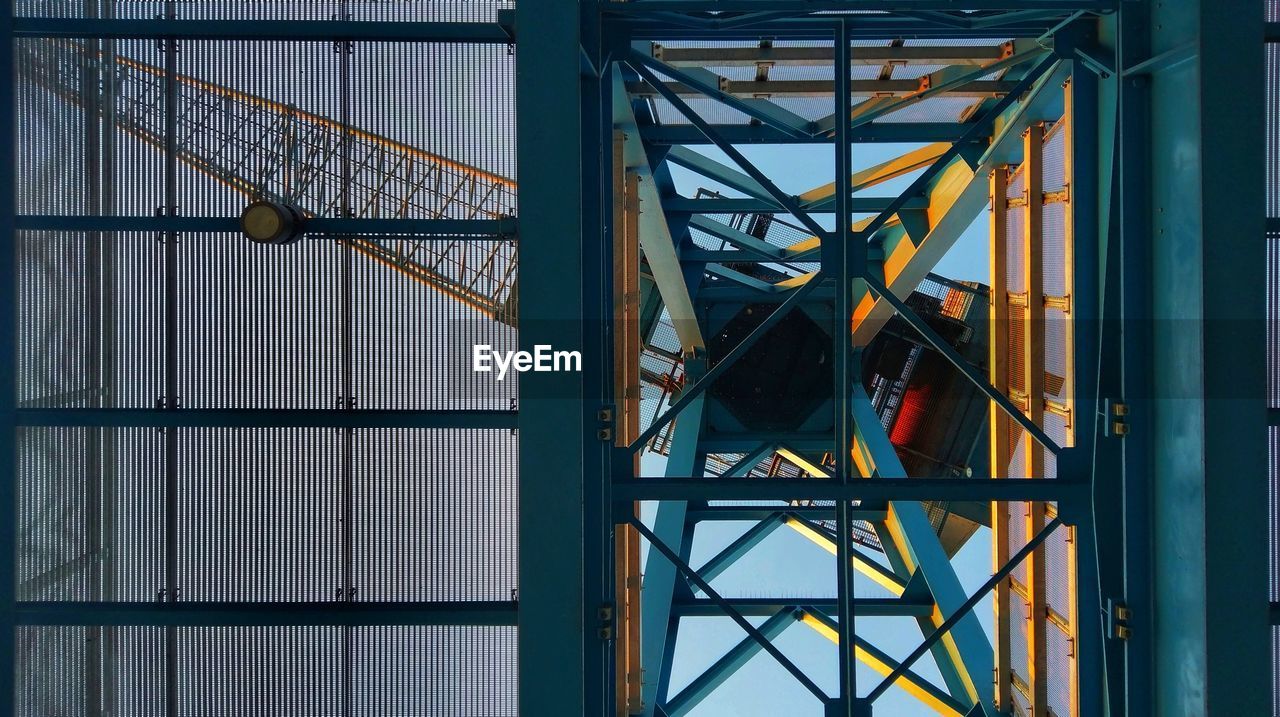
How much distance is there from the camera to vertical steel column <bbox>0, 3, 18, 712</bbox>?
758 cm

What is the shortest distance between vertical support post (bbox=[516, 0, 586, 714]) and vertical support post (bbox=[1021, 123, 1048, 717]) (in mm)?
5688

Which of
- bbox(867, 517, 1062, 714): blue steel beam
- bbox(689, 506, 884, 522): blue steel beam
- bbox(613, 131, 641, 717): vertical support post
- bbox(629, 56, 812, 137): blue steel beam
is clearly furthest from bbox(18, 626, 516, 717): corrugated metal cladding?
bbox(629, 56, 812, 137): blue steel beam

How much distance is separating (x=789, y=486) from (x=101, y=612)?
7478 mm

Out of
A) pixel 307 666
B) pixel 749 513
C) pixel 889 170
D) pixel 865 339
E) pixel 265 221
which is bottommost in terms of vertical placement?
pixel 307 666

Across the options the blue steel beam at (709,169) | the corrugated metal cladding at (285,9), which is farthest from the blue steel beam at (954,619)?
the corrugated metal cladding at (285,9)

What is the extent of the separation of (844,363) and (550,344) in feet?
9.63

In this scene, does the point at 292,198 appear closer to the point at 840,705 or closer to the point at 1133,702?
the point at 840,705

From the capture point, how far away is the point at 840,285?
7.39 meters

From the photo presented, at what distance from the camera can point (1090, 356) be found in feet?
23.9

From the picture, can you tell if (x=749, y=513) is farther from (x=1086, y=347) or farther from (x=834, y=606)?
(x=1086, y=347)

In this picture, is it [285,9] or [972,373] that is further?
[285,9]

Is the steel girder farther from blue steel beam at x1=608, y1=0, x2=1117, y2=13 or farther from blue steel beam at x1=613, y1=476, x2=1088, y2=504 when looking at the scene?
blue steel beam at x1=608, y1=0, x2=1117, y2=13

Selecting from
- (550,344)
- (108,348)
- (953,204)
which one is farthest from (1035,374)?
(108,348)

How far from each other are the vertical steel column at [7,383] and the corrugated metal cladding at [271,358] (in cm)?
10
